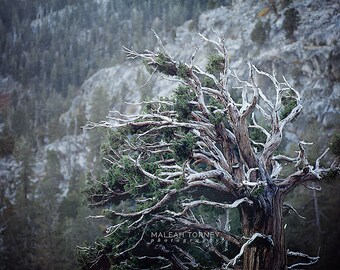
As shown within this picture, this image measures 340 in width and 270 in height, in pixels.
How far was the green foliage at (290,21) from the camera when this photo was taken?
30656 millimetres

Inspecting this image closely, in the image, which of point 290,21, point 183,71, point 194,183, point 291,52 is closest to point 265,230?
point 194,183

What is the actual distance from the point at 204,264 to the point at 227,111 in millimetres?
4101

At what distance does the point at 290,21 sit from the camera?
31.1 meters

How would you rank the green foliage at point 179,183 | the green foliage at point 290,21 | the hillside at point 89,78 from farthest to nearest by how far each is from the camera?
1. the green foliage at point 290,21
2. the hillside at point 89,78
3. the green foliage at point 179,183

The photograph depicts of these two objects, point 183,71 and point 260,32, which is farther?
point 260,32

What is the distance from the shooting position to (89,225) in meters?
28.9

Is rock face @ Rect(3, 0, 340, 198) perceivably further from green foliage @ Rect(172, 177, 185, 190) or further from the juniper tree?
green foliage @ Rect(172, 177, 185, 190)

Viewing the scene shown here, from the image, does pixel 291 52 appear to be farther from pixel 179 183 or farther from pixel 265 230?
pixel 179 183

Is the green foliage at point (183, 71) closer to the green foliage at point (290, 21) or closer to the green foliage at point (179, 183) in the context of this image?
the green foliage at point (179, 183)

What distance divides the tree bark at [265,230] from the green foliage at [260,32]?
82.9 feet

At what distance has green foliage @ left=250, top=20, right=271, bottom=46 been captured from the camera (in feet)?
106

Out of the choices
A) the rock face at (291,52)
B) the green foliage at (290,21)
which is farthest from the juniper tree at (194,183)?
the green foliage at (290,21)

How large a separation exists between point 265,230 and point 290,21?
25.9 meters

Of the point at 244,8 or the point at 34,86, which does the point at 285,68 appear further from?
the point at 34,86
